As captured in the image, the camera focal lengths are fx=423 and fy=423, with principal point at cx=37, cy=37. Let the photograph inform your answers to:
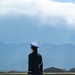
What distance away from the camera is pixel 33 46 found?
12.0 m

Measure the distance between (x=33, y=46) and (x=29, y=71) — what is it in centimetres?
72

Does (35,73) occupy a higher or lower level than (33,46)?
lower

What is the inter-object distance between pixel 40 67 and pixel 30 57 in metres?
0.47

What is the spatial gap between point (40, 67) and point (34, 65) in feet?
0.70

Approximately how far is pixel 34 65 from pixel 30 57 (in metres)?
0.28

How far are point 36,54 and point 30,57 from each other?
0.22 metres

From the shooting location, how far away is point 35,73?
39.3ft

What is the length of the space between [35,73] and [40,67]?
11.9 inches

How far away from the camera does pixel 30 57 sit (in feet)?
39.3

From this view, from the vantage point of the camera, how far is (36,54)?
12.1 m

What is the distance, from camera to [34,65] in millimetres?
12086

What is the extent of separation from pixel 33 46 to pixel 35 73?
0.77 metres
